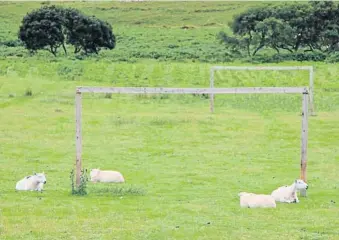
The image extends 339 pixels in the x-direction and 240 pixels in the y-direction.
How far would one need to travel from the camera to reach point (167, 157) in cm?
2131

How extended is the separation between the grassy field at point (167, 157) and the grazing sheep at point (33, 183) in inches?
7.7

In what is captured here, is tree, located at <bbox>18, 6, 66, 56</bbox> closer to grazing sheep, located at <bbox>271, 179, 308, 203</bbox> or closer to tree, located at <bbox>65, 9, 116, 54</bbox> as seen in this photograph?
tree, located at <bbox>65, 9, 116, 54</bbox>

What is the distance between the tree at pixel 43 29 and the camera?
67.6 meters

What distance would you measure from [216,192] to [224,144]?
769cm

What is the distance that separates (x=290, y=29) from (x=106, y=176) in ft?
173

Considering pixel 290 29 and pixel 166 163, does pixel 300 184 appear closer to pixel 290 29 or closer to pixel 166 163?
pixel 166 163

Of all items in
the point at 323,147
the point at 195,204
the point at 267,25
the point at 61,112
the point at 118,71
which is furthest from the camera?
the point at 267,25

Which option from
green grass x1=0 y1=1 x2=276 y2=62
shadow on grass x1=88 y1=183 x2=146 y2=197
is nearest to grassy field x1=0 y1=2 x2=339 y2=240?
shadow on grass x1=88 y1=183 x2=146 y2=197

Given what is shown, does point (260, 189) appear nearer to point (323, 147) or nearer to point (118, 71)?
point (323, 147)

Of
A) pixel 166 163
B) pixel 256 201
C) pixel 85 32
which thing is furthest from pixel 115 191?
pixel 85 32

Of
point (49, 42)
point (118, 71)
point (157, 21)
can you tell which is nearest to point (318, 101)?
point (118, 71)

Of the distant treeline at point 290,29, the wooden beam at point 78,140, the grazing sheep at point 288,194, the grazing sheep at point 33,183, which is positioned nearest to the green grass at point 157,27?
the distant treeline at point 290,29

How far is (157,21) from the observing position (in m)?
110

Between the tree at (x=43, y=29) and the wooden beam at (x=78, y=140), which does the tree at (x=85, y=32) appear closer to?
the tree at (x=43, y=29)
